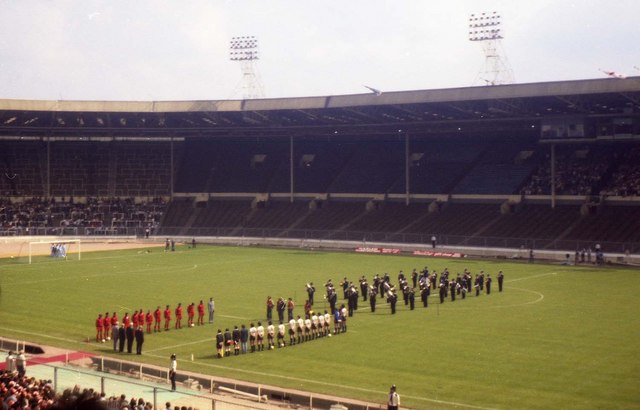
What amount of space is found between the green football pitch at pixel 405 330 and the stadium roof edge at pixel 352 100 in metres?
12.7

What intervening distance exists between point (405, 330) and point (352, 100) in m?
37.3

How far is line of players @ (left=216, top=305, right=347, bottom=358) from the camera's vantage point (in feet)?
85.4

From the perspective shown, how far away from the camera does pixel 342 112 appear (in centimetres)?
6744

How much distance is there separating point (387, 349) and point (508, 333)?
493cm

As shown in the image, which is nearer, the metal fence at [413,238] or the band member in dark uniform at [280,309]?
the band member in dark uniform at [280,309]

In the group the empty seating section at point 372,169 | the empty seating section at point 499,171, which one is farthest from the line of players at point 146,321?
the empty seating section at point 372,169

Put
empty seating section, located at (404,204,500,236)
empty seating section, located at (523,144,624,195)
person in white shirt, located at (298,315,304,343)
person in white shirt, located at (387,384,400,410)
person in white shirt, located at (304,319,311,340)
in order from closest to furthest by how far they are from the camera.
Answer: person in white shirt, located at (387,384,400,410) < person in white shirt, located at (298,315,304,343) < person in white shirt, located at (304,319,311,340) < empty seating section, located at (523,144,624,195) < empty seating section, located at (404,204,500,236)

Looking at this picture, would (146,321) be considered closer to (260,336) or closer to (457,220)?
(260,336)

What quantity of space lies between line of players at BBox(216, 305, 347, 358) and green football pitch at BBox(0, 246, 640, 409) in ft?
1.69

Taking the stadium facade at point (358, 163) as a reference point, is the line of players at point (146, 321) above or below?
below

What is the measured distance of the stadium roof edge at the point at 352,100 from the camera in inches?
2088

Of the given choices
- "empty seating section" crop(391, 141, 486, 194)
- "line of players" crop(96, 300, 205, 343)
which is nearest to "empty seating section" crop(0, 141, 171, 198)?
"empty seating section" crop(391, 141, 486, 194)

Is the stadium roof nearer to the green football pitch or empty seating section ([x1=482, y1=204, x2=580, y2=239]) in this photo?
empty seating section ([x1=482, y1=204, x2=580, y2=239])

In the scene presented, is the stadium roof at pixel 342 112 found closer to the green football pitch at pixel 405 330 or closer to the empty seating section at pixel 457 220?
the empty seating section at pixel 457 220
